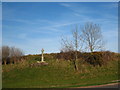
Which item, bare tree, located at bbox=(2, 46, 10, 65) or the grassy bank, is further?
bare tree, located at bbox=(2, 46, 10, 65)

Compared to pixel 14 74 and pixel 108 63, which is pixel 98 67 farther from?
pixel 14 74

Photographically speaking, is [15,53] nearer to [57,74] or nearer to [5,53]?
[5,53]

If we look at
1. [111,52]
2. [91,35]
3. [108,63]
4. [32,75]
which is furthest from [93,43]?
[32,75]

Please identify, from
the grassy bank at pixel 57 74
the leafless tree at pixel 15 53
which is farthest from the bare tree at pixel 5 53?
the grassy bank at pixel 57 74

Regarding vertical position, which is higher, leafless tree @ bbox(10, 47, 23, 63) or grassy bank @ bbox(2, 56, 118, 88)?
leafless tree @ bbox(10, 47, 23, 63)

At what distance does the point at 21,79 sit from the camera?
65.8ft

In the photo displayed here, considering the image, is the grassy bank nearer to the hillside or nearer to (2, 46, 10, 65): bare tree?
the hillside

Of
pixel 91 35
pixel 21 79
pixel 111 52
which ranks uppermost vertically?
pixel 91 35

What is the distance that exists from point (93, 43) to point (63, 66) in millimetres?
16031

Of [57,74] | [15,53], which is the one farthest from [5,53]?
[57,74]

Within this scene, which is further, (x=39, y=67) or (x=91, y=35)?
(x=91, y=35)

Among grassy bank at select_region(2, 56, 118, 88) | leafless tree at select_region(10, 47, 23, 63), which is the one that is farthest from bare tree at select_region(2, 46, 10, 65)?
grassy bank at select_region(2, 56, 118, 88)

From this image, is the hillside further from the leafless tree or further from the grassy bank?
the leafless tree

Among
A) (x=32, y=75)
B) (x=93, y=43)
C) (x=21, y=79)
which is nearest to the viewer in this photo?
(x=21, y=79)
